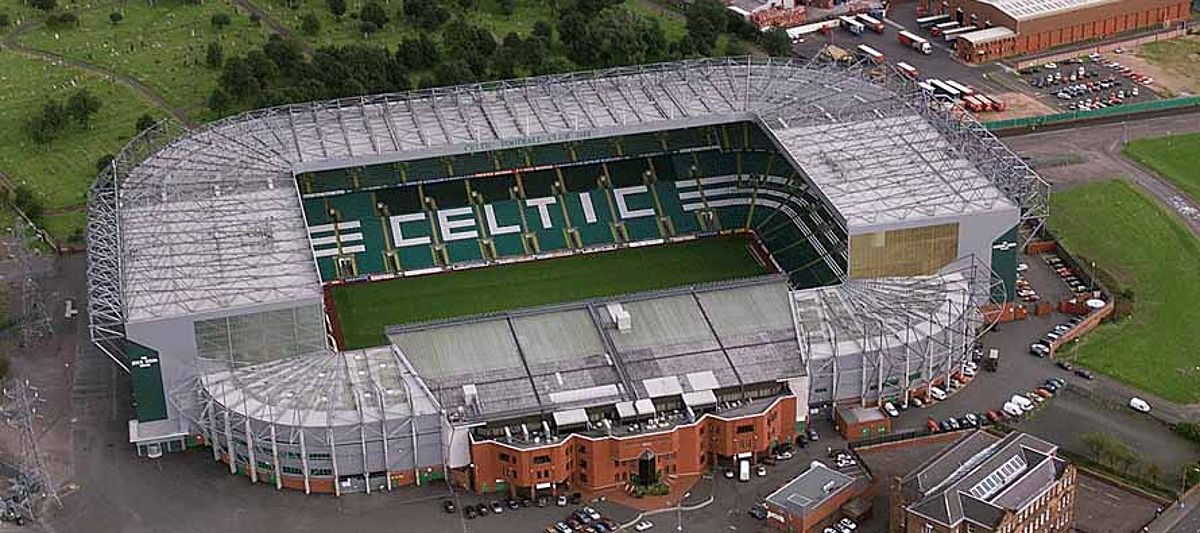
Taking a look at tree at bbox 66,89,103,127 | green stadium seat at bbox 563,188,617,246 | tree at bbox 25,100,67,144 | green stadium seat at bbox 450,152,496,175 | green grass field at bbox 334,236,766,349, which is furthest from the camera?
tree at bbox 66,89,103,127

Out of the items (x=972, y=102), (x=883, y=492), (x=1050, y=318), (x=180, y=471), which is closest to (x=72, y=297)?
(x=180, y=471)

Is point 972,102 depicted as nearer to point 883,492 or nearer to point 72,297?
point 883,492

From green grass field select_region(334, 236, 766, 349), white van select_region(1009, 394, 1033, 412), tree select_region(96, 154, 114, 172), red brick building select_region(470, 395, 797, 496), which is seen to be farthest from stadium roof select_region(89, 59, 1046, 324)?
red brick building select_region(470, 395, 797, 496)

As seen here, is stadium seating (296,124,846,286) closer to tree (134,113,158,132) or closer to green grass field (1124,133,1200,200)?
tree (134,113,158,132)

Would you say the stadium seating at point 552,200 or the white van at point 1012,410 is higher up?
the stadium seating at point 552,200

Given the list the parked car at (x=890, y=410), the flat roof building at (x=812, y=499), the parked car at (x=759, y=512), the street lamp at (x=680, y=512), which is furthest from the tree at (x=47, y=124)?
the flat roof building at (x=812, y=499)

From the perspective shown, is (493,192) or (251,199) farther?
(493,192)

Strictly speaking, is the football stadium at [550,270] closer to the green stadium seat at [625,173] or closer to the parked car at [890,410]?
the green stadium seat at [625,173]
